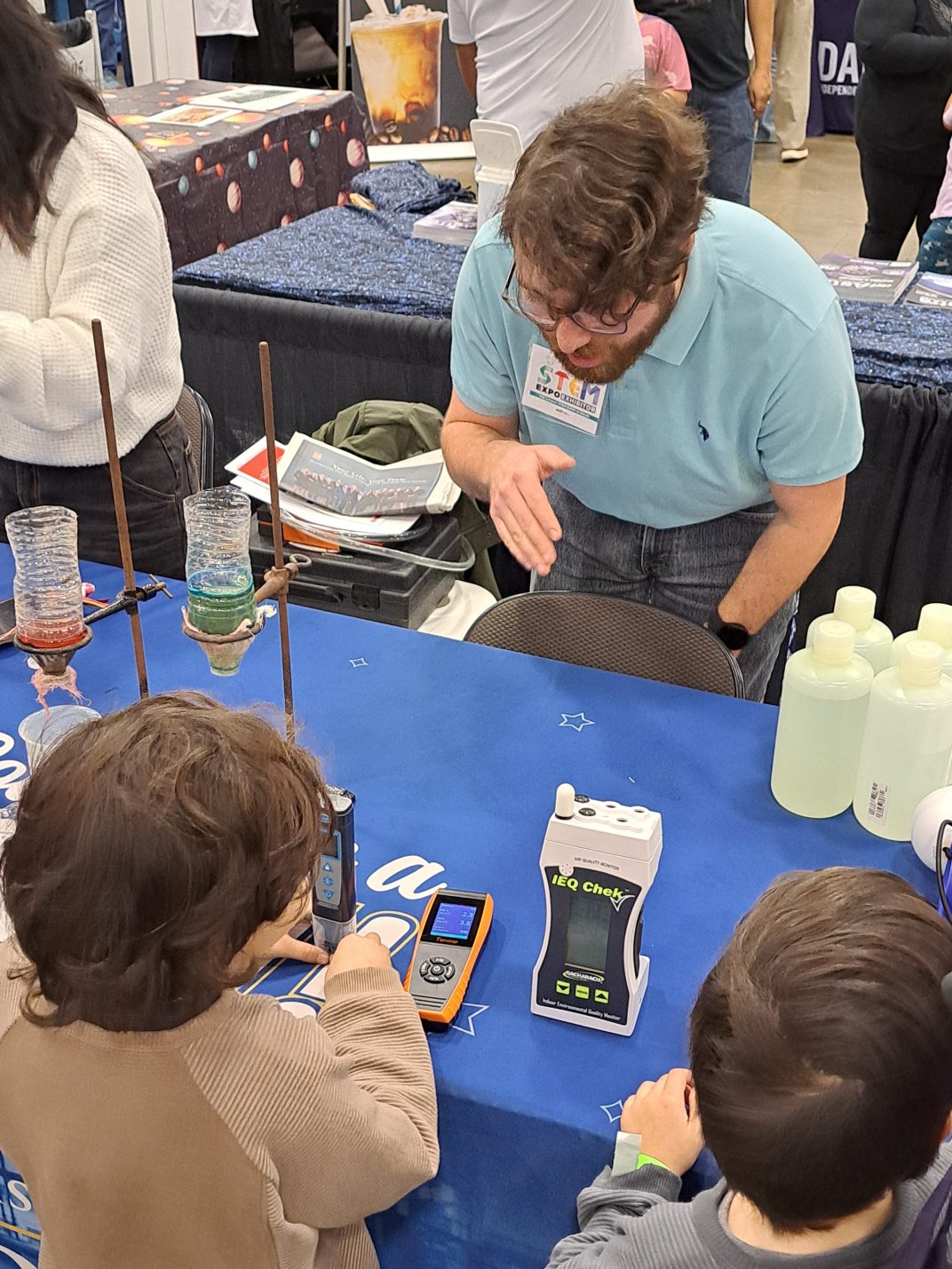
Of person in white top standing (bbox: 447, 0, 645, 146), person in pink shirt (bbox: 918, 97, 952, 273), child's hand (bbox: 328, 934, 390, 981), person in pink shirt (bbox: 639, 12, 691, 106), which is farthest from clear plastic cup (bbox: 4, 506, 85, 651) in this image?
person in pink shirt (bbox: 639, 12, 691, 106)

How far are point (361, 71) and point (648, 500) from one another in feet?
17.4

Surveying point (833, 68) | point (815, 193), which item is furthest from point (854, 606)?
point (833, 68)

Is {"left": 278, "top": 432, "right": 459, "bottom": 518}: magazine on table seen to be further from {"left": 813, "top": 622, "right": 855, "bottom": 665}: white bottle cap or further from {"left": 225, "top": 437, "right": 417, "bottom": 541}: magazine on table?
{"left": 813, "top": 622, "right": 855, "bottom": 665}: white bottle cap

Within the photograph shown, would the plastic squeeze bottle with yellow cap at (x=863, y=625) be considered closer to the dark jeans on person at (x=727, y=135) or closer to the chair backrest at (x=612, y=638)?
the chair backrest at (x=612, y=638)

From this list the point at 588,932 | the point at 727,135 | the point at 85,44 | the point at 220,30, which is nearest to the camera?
the point at 588,932

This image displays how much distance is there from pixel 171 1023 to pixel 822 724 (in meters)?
0.74

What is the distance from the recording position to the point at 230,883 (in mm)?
882

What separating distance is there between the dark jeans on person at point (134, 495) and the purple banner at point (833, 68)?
6.19m

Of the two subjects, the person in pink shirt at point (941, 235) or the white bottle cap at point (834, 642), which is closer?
the white bottle cap at point (834, 642)

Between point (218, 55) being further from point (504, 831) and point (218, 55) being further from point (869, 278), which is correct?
point (504, 831)

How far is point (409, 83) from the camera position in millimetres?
6355

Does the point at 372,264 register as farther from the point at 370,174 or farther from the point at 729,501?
the point at 729,501

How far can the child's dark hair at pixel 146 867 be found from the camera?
2.81 ft

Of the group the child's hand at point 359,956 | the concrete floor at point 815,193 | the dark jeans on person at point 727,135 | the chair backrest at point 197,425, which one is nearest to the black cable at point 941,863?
the child's hand at point 359,956
